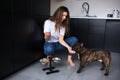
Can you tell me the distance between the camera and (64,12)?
2453 millimetres

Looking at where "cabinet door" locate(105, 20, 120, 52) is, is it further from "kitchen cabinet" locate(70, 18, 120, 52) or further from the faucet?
the faucet

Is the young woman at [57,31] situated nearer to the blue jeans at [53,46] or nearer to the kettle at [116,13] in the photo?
the blue jeans at [53,46]

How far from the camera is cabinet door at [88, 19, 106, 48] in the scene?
12.5ft

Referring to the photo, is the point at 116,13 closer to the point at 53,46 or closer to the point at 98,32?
the point at 98,32

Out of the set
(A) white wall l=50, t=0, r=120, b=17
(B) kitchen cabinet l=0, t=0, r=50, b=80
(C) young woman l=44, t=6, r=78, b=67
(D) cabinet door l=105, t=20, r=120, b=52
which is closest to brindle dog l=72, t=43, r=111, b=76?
(C) young woman l=44, t=6, r=78, b=67

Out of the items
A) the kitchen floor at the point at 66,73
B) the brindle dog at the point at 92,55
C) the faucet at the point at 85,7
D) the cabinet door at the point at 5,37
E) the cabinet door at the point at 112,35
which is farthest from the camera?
the faucet at the point at 85,7

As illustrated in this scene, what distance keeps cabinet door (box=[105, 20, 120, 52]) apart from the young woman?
1432mm

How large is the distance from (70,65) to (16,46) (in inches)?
41.4

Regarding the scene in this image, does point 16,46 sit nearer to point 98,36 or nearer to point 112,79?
point 112,79

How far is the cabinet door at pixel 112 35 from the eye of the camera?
147 inches

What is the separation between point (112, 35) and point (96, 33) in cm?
39

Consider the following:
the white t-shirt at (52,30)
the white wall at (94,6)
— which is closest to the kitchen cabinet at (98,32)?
the white wall at (94,6)

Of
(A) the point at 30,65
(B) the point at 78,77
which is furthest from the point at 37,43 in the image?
(B) the point at 78,77

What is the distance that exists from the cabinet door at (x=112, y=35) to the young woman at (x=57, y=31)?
4.70 ft
